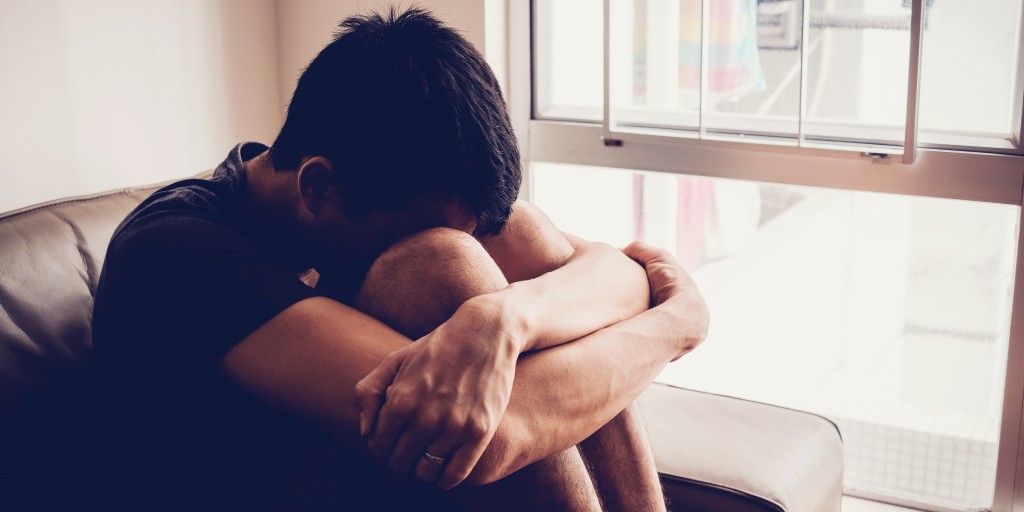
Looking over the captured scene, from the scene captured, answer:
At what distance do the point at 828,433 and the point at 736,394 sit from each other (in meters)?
0.62

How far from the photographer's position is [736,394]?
7.69 ft

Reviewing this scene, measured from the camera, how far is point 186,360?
43.7 inches

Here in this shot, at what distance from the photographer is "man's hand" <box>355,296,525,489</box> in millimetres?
950

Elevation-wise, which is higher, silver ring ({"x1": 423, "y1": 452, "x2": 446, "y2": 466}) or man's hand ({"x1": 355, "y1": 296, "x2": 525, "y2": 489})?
man's hand ({"x1": 355, "y1": 296, "x2": 525, "y2": 489})

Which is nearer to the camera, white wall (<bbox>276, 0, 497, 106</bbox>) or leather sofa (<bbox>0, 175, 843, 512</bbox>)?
leather sofa (<bbox>0, 175, 843, 512</bbox>)

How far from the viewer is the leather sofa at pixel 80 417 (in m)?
1.20

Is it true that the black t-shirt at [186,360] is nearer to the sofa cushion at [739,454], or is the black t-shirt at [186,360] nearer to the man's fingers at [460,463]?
the man's fingers at [460,463]

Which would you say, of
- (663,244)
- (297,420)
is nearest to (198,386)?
(297,420)

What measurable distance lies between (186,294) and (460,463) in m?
0.38

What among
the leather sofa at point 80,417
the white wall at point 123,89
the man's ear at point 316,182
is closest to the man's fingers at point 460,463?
the man's ear at point 316,182

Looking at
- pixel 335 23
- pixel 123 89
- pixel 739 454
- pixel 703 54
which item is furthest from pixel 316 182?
pixel 335 23

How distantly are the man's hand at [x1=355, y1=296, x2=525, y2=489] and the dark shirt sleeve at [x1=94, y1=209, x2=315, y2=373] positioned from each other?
184mm

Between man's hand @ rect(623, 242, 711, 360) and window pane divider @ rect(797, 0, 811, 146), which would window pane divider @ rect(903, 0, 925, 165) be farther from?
man's hand @ rect(623, 242, 711, 360)

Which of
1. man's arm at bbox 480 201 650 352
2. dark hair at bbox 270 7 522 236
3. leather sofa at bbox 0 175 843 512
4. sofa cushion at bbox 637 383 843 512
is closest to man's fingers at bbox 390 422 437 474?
man's arm at bbox 480 201 650 352
